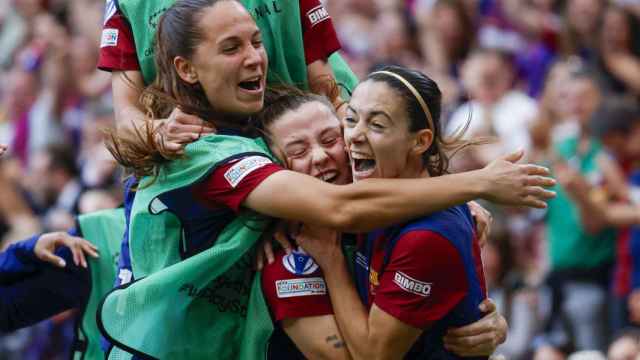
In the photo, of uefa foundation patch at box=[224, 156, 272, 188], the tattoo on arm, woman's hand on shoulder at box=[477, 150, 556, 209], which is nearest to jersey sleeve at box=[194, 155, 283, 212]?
uefa foundation patch at box=[224, 156, 272, 188]

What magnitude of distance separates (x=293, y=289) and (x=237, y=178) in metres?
0.39

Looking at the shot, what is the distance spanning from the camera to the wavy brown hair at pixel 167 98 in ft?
15.6

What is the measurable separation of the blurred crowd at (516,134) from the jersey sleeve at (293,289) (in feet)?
4.91

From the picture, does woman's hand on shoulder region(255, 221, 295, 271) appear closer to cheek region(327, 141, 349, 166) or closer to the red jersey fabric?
cheek region(327, 141, 349, 166)

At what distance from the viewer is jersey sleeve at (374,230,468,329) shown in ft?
14.5

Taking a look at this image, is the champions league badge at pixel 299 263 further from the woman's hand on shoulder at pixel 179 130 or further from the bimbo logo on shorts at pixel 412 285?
the woman's hand on shoulder at pixel 179 130

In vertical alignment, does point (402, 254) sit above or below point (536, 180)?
below

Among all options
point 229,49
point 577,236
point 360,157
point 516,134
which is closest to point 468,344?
point 360,157

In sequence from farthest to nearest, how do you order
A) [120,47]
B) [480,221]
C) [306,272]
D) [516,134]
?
1. [516,134]
2. [120,47]
3. [480,221]
4. [306,272]

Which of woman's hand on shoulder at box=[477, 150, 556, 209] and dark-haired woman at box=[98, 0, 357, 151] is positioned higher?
dark-haired woman at box=[98, 0, 357, 151]

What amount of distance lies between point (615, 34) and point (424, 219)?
464 cm

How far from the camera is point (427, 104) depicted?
15.0 feet

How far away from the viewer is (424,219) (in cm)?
447

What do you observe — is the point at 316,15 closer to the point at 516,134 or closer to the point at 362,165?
the point at 362,165
